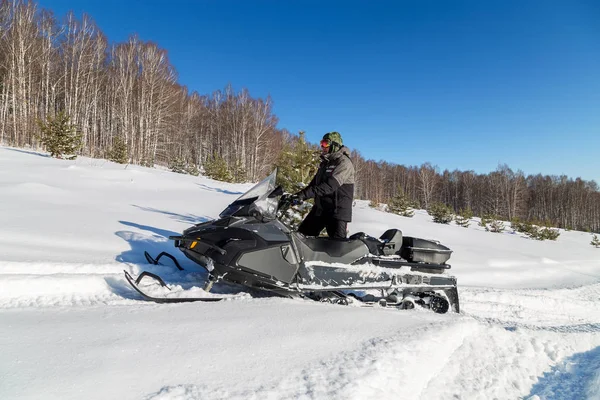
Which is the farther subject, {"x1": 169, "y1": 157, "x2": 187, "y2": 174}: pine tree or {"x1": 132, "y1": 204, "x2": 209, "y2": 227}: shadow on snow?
{"x1": 169, "y1": 157, "x2": 187, "y2": 174}: pine tree

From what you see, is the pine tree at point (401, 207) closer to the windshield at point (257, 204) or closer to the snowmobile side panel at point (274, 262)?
the windshield at point (257, 204)

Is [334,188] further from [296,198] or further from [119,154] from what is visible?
[119,154]

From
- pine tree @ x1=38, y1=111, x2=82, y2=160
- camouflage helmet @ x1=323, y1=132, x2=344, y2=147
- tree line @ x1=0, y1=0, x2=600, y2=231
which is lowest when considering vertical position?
camouflage helmet @ x1=323, y1=132, x2=344, y2=147

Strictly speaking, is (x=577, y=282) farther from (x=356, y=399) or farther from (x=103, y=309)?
(x=103, y=309)

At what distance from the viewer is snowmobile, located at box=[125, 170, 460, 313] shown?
2.87 m

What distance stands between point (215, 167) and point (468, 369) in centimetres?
1791

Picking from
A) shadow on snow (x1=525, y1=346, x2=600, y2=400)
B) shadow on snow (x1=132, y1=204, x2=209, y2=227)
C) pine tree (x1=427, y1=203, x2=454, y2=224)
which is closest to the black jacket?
shadow on snow (x1=525, y1=346, x2=600, y2=400)

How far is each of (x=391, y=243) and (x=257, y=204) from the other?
152 cm

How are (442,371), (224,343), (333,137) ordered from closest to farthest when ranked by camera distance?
(224,343) → (442,371) → (333,137)

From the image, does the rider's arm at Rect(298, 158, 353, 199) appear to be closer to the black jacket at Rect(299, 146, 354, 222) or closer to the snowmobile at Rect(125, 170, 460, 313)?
the black jacket at Rect(299, 146, 354, 222)

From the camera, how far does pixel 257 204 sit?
Answer: 124 inches

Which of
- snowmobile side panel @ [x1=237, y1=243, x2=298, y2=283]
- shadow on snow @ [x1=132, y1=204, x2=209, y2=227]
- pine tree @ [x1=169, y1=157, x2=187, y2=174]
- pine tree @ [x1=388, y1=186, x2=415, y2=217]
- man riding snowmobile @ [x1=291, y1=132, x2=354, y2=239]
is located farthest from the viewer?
pine tree @ [x1=169, y1=157, x2=187, y2=174]

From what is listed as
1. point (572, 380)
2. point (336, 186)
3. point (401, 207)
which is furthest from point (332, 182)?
point (401, 207)

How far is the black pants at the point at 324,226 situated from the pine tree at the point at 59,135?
36.5 feet
